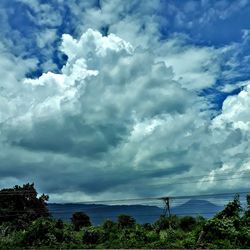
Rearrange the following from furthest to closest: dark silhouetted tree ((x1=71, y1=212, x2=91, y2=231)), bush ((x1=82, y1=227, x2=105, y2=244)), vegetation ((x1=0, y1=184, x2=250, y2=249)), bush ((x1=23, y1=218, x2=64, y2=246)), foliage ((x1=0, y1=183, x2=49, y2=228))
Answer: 1. dark silhouetted tree ((x1=71, y1=212, x2=91, y2=231))
2. foliage ((x1=0, y1=183, x2=49, y2=228))
3. bush ((x1=82, y1=227, x2=105, y2=244))
4. bush ((x1=23, y1=218, x2=64, y2=246))
5. vegetation ((x1=0, y1=184, x2=250, y2=249))

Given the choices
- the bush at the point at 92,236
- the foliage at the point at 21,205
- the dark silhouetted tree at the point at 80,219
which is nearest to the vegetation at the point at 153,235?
the bush at the point at 92,236

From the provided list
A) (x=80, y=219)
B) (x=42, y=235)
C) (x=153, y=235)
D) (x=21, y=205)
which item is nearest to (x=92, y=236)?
(x=42, y=235)

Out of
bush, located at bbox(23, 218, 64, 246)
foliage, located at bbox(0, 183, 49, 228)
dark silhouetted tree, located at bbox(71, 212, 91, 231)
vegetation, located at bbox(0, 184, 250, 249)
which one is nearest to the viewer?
vegetation, located at bbox(0, 184, 250, 249)

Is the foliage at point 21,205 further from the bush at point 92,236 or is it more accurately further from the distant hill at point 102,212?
the bush at point 92,236

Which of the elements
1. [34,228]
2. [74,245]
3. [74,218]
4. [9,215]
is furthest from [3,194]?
[74,245]

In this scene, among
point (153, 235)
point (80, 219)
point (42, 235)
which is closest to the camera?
point (153, 235)

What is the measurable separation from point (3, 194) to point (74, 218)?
39.3ft

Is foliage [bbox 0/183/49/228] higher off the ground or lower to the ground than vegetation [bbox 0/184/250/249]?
higher

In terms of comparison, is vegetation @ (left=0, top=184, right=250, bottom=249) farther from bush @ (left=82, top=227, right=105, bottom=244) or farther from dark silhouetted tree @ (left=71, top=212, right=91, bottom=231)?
dark silhouetted tree @ (left=71, top=212, right=91, bottom=231)

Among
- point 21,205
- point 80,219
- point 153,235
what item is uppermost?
point 21,205

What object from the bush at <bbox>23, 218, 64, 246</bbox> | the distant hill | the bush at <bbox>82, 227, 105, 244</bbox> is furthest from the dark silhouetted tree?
the bush at <bbox>82, 227, 105, 244</bbox>

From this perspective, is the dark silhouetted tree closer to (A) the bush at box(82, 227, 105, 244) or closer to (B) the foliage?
(B) the foliage

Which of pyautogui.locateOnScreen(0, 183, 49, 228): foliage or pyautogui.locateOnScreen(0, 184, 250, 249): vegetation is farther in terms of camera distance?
pyautogui.locateOnScreen(0, 183, 49, 228): foliage

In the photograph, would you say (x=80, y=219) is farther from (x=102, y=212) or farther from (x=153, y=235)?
(x=153, y=235)
